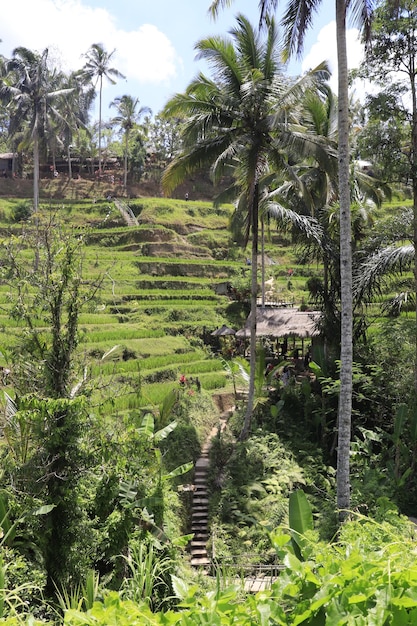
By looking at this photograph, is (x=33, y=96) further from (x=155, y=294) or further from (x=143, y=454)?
(x=143, y=454)

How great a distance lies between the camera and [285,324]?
19156 mm

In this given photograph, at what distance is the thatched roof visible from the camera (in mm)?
18281

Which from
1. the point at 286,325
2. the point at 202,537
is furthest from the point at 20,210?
the point at 202,537

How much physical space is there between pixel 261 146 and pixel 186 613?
496 inches

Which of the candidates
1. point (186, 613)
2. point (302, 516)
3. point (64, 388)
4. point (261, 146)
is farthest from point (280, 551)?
point (261, 146)

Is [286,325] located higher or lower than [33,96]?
lower

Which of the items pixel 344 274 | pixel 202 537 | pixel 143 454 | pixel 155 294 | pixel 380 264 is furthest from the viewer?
pixel 155 294

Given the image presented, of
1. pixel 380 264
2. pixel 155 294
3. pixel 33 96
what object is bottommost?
pixel 155 294

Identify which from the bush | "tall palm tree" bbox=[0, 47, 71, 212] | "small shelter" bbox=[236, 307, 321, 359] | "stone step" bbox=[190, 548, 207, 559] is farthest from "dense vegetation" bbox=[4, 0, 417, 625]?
the bush

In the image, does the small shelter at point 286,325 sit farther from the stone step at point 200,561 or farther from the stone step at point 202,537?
the stone step at point 200,561

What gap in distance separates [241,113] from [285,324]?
7.49 metres

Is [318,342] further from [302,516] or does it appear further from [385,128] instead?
[302,516]

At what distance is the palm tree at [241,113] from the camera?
522 inches

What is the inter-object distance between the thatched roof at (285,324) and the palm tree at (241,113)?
4.43m
